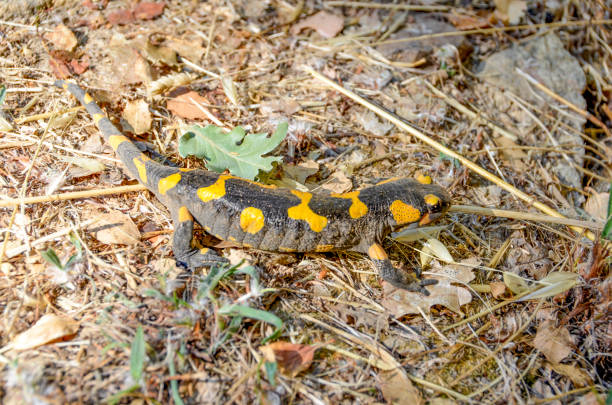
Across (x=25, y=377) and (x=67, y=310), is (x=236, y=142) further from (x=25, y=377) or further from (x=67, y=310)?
(x=25, y=377)

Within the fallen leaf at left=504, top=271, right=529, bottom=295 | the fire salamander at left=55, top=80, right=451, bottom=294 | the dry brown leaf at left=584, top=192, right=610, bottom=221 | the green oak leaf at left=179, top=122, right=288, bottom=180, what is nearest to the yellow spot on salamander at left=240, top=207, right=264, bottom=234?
the fire salamander at left=55, top=80, right=451, bottom=294

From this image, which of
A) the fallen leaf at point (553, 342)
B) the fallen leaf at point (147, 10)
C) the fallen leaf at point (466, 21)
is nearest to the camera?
the fallen leaf at point (553, 342)

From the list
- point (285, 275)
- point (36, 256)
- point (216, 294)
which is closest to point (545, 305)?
point (285, 275)

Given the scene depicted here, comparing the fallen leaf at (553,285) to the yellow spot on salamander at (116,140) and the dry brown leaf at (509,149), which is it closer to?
the dry brown leaf at (509,149)

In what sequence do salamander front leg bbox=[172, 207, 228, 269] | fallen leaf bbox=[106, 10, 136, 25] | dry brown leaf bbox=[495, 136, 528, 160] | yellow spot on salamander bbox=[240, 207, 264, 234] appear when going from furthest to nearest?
fallen leaf bbox=[106, 10, 136, 25], dry brown leaf bbox=[495, 136, 528, 160], yellow spot on salamander bbox=[240, 207, 264, 234], salamander front leg bbox=[172, 207, 228, 269]

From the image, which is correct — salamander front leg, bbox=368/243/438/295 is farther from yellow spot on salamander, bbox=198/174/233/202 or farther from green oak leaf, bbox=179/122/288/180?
yellow spot on salamander, bbox=198/174/233/202

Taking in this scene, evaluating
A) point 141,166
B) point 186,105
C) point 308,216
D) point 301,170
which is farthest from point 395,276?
point 186,105

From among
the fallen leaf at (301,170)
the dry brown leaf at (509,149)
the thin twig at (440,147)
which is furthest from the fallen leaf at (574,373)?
the fallen leaf at (301,170)
